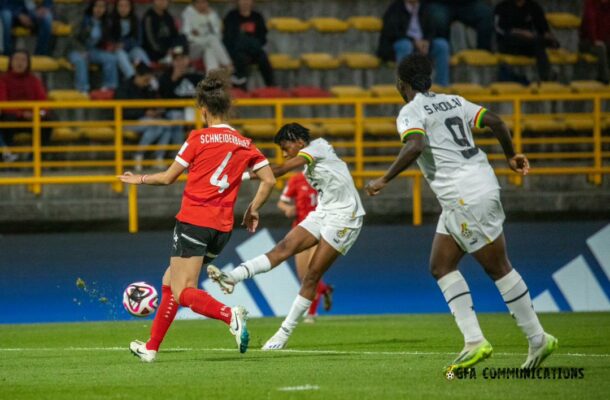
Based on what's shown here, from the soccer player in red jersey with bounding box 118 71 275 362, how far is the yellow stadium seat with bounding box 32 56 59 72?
11516mm

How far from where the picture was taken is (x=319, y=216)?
1287 cm

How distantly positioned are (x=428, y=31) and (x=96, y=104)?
6.31 meters

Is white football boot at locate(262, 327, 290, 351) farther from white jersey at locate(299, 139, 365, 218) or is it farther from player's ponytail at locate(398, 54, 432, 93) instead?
player's ponytail at locate(398, 54, 432, 93)

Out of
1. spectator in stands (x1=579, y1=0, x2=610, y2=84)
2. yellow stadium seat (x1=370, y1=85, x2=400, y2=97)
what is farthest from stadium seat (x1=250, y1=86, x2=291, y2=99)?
spectator in stands (x1=579, y1=0, x2=610, y2=84)

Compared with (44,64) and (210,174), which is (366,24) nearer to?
(44,64)

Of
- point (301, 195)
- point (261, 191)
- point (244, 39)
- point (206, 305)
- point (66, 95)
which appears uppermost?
point (244, 39)

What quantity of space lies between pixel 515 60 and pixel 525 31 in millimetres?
627

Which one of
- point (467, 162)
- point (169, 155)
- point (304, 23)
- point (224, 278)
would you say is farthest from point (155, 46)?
point (467, 162)

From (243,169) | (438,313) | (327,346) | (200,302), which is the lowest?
(438,313)

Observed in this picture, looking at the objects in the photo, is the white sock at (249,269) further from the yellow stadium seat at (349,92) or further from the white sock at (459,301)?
the yellow stadium seat at (349,92)

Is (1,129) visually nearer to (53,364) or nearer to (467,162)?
(53,364)

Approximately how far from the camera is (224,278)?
10383 mm

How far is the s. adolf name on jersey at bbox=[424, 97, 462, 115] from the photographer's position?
29.9 feet

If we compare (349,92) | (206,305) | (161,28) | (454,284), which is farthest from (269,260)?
(349,92)
